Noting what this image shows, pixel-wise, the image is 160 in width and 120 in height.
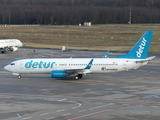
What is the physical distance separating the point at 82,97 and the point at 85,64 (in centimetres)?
1369

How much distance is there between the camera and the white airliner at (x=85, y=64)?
5519 centimetres

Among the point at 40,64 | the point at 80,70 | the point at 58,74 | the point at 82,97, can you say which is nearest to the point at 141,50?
the point at 80,70

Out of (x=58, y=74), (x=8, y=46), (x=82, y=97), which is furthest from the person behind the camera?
(x=8, y=46)

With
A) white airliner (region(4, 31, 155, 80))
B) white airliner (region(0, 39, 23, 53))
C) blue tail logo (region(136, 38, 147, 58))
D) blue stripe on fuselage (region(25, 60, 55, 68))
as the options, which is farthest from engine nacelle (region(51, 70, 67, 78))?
white airliner (region(0, 39, 23, 53))

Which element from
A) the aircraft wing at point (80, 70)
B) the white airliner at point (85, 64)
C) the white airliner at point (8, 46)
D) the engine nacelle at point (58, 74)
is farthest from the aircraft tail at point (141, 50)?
the white airliner at point (8, 46)

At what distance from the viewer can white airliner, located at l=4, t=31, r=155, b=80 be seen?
2173 inches

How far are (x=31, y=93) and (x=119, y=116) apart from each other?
1541cm

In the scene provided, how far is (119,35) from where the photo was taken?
146 metres

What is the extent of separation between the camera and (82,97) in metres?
43.0

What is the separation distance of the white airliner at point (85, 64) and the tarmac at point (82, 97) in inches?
58.1

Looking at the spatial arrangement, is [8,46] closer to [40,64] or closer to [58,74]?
[40,64]

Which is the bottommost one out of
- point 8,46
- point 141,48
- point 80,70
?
point 80,70

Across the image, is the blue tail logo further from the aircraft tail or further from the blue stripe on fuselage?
the blue stripe on fuselage

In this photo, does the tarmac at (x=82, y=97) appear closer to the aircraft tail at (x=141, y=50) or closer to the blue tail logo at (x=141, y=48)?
the aircraft tail at (x=141, y=50)
